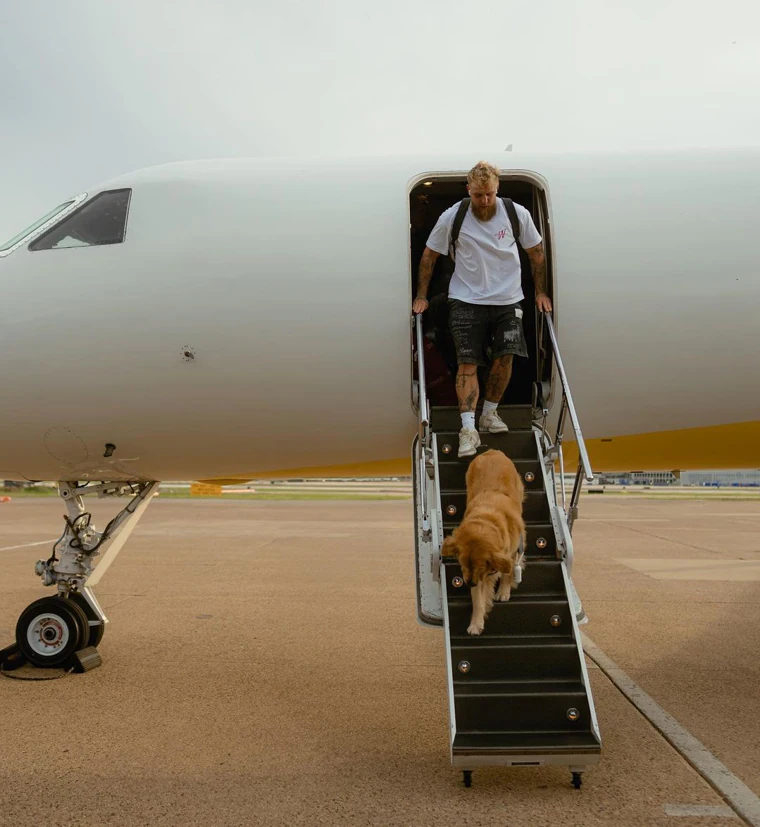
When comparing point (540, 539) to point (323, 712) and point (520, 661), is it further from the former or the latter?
point (323, 712)

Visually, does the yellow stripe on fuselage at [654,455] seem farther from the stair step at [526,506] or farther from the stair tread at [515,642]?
the stair tread at [515,642]

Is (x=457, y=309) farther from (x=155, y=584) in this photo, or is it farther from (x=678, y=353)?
(x=155, y=584)

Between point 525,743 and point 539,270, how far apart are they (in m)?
3.00

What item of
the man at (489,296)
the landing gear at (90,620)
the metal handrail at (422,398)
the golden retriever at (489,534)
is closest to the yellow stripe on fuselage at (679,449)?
the man at (489,296)

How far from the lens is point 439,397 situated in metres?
6.43

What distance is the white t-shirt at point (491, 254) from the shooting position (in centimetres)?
537

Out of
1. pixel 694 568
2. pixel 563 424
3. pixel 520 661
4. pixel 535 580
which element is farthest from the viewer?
pixel 694 568

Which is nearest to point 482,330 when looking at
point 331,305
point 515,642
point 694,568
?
point 331,305

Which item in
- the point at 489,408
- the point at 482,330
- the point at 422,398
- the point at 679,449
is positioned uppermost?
the point at 482,330

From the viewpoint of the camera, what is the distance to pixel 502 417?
5.70m

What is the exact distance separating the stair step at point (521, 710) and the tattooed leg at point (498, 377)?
6.56ft

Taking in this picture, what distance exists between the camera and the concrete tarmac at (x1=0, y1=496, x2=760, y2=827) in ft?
13.7

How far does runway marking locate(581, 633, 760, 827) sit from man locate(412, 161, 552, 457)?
2324 millimetres

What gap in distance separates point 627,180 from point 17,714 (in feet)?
19.1
